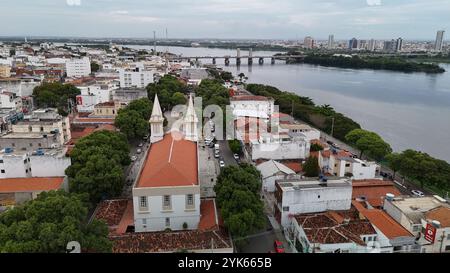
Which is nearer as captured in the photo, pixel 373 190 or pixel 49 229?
pixel 49 229

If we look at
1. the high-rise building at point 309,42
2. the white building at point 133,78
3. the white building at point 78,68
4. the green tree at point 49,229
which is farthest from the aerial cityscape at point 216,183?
the high-rise building at point 309,42

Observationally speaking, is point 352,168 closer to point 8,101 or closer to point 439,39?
point 8,101

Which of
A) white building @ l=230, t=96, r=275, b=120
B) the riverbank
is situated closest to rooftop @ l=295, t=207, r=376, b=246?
white building @ l=230, t=96, r=275, b=120

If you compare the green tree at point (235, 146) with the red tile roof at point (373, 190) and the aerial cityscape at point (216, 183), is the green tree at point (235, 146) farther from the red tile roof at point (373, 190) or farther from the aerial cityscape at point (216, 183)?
the red tile roof at point (373, 190)

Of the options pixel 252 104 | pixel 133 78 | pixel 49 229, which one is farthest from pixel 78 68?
pixel 49 229
